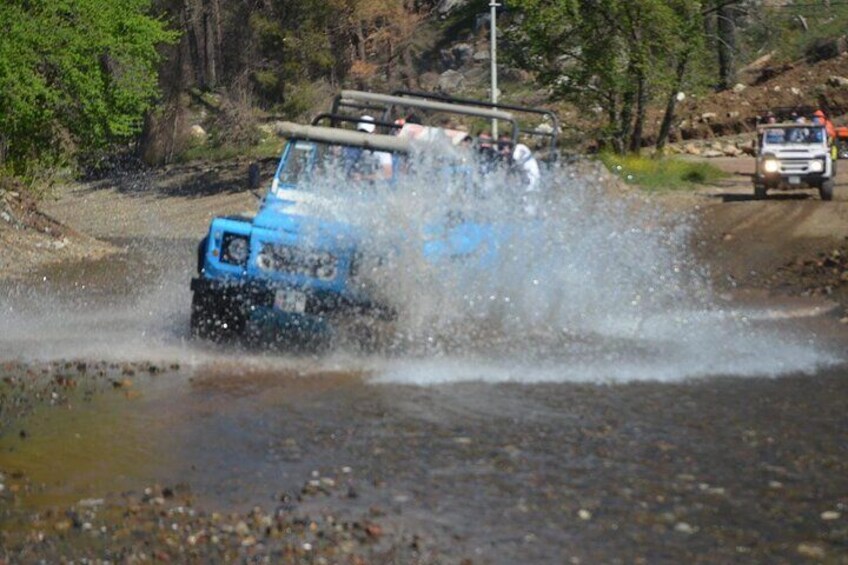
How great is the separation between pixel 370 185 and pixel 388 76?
37631mm

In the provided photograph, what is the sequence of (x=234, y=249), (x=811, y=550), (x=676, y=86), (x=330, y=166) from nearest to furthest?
(x=811, y=550), (x=234, y=249), (x=330, y=166), (x=676, y=86)

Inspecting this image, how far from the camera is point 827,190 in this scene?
28953 millimetres

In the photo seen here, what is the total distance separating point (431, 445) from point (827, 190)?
2151 cm

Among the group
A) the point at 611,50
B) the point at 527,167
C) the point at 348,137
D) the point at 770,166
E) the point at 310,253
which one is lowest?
the point at 770,166

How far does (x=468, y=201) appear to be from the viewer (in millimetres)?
12820

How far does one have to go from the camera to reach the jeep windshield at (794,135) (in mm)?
29828

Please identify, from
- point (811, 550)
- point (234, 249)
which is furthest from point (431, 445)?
point (234, 249)

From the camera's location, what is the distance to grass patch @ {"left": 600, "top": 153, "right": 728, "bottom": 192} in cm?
3198

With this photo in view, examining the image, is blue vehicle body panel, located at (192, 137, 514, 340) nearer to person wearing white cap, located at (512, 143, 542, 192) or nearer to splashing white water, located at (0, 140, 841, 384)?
splashing white water, located at (0, 140, 841, 384)

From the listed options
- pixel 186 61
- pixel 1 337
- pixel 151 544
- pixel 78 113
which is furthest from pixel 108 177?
pixel 151 544

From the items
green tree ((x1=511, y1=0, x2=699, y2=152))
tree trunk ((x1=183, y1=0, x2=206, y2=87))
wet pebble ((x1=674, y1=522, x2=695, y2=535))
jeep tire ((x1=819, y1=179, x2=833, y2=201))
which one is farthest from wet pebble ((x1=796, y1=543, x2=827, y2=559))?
tree trunk ((x1=183, y1=0, x2=206, y2=87))

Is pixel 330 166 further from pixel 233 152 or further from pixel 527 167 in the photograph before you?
pixel 233 152

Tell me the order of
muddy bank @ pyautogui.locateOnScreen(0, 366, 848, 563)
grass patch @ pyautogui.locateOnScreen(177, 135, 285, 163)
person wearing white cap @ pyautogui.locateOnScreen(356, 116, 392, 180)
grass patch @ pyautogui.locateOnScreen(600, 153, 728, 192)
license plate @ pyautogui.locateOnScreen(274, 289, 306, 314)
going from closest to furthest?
muddy bank @ pyautogui.locateOnScreen(0, 366, 848, 563), license plate @ pyautogui.locateOnScreen(274, 289, 306, 314), person wearing white cap @ pyautogui.locateOnScreen(356, 116, 392, 180), grass patch @ pyautogui.locateOnScreen(600, 153, 728, 192), grass patch @ pyautogui.locateOnScreen(177, 135, 285, 163)

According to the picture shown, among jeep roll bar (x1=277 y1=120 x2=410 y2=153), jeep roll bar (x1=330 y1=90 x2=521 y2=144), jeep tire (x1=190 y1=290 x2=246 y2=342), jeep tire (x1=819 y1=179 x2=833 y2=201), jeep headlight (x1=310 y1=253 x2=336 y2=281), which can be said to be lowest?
jeep tire (x1=819 y1=179 x2=833 y2=201)
